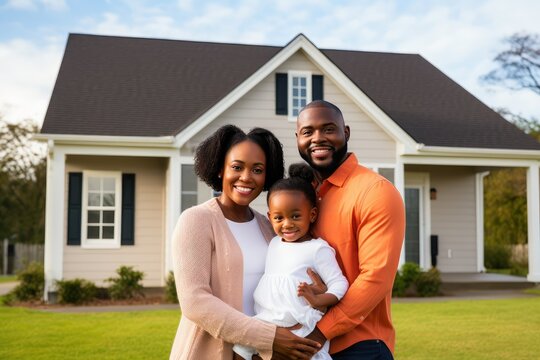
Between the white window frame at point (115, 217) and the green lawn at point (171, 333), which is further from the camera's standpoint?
the white window frame at point (115, 217)

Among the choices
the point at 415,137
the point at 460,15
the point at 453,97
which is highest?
the point at 460,15

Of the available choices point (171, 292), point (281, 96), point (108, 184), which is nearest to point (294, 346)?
point (171, 292)

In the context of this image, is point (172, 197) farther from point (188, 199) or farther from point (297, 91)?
point (297, 91)

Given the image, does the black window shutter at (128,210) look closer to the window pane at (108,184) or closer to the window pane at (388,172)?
the window pane at (108,184)

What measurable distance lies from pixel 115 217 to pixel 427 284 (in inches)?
276

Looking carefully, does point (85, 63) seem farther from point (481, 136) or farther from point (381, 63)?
point (481, 136)

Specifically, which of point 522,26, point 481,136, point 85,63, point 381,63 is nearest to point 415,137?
point 481,136

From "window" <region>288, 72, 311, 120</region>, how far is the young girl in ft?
37.9

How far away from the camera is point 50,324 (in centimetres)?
988

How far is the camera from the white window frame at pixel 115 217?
46.9 feet

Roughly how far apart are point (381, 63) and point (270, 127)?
6.69 m

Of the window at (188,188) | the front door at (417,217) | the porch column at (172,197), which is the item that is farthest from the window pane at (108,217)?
the front door at (417,217)

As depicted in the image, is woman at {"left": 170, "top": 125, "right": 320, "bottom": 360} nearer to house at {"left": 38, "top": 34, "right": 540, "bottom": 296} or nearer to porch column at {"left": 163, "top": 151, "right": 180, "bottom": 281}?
porch column at {"left": 163, "top": 151, "right": 180, "bottom": 281}

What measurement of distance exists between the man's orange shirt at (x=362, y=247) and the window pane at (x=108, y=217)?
39.9 feet
